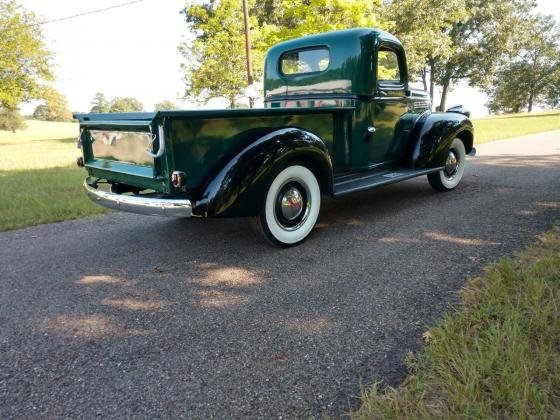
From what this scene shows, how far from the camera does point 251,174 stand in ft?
10.5

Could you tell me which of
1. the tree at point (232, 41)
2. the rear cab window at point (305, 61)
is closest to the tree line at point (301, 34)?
the tree at point (232, 41)

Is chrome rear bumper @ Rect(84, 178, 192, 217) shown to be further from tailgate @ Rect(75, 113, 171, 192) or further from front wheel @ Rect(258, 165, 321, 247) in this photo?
front wheel @ Rect(258, 165, 321, 247)

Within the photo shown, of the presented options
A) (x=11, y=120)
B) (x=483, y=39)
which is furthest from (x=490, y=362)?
(x=11, y=120)

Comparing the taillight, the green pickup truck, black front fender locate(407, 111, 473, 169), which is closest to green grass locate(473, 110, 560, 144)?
black front fender locate(407, 111, 473, 169)

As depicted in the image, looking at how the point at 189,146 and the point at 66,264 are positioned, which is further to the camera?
the point at 66,264

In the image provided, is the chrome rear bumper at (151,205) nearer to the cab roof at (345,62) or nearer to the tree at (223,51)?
the cab roof at (345,62)

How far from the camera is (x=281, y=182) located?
11.6ft

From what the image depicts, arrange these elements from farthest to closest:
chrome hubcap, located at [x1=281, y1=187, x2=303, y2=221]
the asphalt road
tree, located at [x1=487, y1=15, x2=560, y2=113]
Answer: tree, located at [x1=487, y1=15, x2=560, y2=113], chrome hubcap, located at [x1=281, y1=187, x2=303, y2=221], the asphalt road

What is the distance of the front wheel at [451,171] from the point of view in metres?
5.59

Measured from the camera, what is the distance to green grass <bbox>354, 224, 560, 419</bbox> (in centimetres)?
161

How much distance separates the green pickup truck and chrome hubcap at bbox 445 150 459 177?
3 cm

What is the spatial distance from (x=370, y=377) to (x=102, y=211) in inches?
168

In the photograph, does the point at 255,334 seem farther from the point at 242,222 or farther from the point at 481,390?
the point at 242,222

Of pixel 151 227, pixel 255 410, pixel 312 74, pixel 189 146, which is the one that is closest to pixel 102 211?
pixel 151 227
